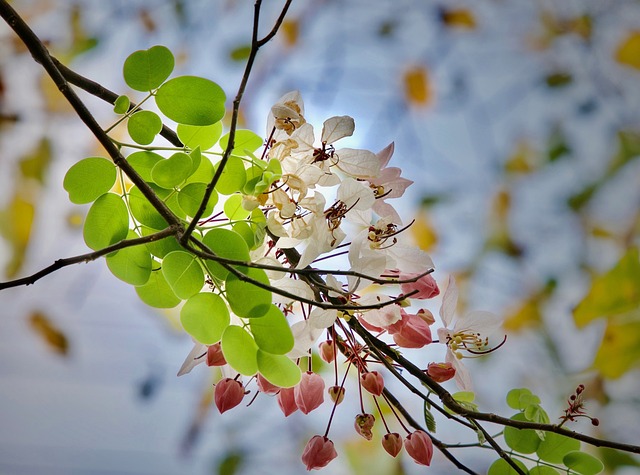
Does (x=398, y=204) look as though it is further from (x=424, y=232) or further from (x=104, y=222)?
(x=104, y=222)

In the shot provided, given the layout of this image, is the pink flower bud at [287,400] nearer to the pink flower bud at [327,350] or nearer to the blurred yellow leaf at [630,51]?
the pink flower bud at [327,350]

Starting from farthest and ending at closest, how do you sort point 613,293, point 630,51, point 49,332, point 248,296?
Answer: 1. point 630,51
2. point 613,293
3. point 49,332
4. point 248,296

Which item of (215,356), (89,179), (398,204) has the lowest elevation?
(215,356)

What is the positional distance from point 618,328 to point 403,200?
0.49 metres

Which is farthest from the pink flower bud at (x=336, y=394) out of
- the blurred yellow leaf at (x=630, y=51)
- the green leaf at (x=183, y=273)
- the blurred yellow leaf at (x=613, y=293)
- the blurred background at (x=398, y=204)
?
the blurred yellow leaf at (x=630, y=51)

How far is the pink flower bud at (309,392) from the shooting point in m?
0.38

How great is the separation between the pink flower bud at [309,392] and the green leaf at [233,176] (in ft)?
0.44

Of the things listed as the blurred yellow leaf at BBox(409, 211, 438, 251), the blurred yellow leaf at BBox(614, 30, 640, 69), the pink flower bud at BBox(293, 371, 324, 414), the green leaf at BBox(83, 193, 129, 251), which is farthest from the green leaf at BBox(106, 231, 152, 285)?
the blurred yellow leaf at BBox(614, 30, 640, 69)

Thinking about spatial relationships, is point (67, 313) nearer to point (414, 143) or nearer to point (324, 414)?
point (324, 414)

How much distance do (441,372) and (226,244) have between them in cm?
16

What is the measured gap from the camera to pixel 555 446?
0.43 m

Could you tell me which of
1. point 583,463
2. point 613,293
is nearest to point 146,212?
point 583,463

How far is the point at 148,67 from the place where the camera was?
38 centimetres

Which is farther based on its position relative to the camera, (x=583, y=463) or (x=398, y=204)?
(x=398, y=204)
